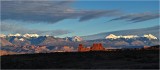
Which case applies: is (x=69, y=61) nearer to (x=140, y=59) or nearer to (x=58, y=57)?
(x=58, y=57)

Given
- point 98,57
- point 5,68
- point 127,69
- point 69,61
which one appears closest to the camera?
point 127,69

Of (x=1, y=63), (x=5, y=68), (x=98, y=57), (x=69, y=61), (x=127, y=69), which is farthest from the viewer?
(x=98, y=57)

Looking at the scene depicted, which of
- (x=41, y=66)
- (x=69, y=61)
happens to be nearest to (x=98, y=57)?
(x=69, y=61)

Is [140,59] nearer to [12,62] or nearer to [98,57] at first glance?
[98,57]

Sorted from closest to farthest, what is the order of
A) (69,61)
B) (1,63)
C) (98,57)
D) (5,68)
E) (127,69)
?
1. (127,69)
2. (5,68)
3. (1,63)
4. (69,61)
5. (98,57)

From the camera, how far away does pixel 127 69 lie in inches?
2024

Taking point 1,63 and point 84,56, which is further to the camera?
point 84,56

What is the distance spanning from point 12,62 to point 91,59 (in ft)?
49.3

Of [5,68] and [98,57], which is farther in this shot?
[98,57]

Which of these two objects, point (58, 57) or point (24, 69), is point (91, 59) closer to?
point (58, 57)

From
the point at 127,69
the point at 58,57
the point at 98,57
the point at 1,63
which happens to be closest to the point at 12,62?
the point at 1,63

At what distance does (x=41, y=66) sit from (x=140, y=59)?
19.3 metres

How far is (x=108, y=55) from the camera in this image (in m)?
74.9

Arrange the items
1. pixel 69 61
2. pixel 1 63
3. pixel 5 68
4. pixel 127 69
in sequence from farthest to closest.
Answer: pixel 69 61
pixel 1 63
pixel 5 68
pixel 127 69
